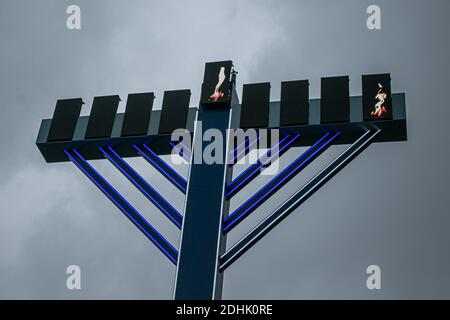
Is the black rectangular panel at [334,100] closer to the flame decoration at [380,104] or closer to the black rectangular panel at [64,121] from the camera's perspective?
the flame decoration at [380,104]

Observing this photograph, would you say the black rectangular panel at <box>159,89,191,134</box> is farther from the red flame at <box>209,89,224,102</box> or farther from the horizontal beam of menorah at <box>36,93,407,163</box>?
the red flame at <box>209,89,224,102</box>

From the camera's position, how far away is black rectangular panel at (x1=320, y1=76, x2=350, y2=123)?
18.0 m

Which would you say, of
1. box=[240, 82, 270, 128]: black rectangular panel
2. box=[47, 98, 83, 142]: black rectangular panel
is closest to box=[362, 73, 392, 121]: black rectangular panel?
box=[240, 82, 270, 128]: black rectangular panel

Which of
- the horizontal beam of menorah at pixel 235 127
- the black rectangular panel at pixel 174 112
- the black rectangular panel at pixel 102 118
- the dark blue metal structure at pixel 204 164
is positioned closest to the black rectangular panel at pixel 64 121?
the dark blue metal structure at pixel 204 164

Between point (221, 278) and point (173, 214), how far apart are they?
1921mm

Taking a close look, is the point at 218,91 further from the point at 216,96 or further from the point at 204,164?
the point at 204,164

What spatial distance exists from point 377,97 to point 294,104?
2.03 metres

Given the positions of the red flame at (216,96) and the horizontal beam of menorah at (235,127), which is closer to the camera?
the horizontal beam of menorah at (235,127)

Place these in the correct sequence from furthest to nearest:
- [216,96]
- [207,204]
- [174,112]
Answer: [174,112] → [216,96] → [207,204]

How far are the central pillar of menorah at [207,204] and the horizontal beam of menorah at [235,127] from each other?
424 millimetres

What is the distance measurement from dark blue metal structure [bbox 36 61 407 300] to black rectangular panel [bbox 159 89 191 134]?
0.13 feet

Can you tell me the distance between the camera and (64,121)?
19719 mm

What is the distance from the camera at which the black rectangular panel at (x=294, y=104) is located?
719 inches

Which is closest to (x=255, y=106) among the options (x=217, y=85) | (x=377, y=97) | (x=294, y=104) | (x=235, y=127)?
(x=235, y=127)
